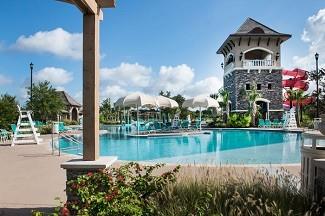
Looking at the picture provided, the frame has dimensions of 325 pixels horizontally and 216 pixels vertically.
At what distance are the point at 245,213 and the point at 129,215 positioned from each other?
1003 millimetres

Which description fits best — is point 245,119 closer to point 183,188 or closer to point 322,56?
point 322,56

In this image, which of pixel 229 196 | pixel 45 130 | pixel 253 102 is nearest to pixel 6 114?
pixel 45 130

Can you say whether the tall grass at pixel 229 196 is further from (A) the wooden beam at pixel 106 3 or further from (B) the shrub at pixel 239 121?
(B) the shrub at pixel 239 121

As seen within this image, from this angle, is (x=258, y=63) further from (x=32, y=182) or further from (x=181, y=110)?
(x=32, y=182)

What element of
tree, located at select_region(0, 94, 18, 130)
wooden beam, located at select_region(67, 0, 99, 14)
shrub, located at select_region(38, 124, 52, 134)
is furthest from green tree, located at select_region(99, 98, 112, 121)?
wooden beam, located at select_region(67, 0, 99, 14)

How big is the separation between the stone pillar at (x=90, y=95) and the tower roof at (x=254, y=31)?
3260 cm

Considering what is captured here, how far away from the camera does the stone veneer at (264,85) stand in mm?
36031

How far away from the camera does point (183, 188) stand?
3727 mm

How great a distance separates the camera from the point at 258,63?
36.6m

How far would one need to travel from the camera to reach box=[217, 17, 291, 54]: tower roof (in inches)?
1411

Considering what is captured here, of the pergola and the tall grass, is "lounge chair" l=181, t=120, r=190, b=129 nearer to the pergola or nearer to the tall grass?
the pergola

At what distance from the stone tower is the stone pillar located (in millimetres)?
32369

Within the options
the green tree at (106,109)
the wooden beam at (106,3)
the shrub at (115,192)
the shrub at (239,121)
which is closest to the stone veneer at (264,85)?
the shrub at (239,121)

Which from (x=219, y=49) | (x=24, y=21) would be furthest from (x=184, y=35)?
(x=219, y=49)
